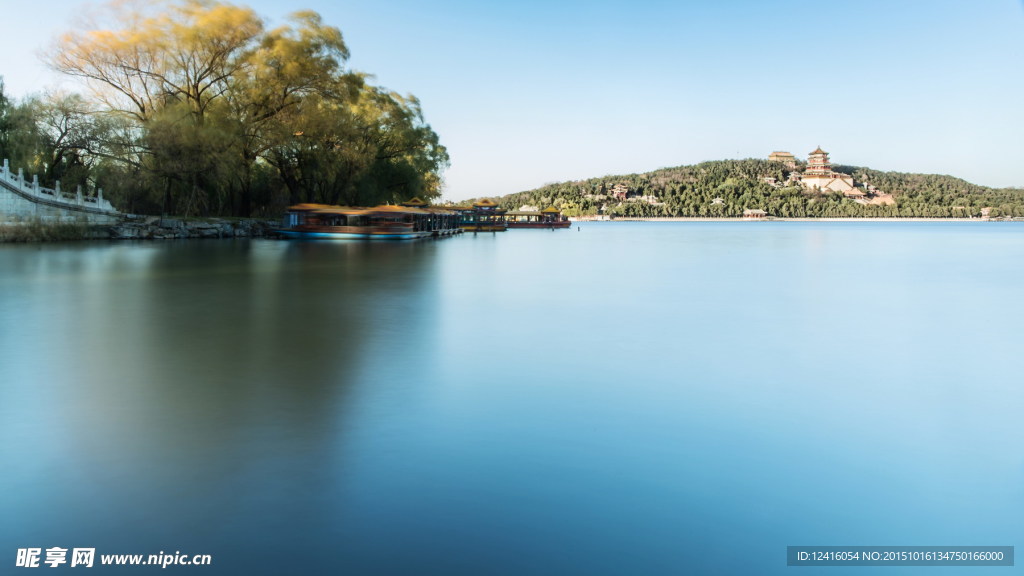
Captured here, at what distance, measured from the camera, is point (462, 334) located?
827cm

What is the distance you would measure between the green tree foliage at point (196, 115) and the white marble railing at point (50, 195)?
767mm

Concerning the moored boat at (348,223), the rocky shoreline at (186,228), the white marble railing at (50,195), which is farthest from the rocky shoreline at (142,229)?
the moored boat at (348,223)

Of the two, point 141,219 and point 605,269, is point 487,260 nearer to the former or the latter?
point 605,269

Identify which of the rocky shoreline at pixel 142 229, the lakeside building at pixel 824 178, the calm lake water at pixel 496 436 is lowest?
the calm lake water at pixel 496 436

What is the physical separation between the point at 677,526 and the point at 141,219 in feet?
100.0

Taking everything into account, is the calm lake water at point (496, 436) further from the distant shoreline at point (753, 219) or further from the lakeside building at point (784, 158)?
the lakeside building at point (784, 158)

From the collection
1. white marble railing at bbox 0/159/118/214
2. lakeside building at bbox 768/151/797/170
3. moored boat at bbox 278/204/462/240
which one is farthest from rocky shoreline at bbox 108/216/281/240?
lakeside building at bbox 768/151/797/170

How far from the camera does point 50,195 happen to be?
2550 cm

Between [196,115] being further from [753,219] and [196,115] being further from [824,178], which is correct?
[824,178]

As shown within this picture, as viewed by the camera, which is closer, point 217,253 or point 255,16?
point 217,253

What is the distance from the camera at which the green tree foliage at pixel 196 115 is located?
2734 cm

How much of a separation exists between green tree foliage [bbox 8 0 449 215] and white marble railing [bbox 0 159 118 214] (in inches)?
30.2

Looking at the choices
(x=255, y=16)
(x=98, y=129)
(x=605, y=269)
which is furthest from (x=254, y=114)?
(x=605, y=269)

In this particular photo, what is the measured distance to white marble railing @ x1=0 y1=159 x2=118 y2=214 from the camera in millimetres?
23587
